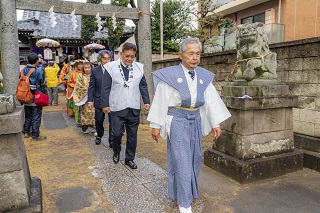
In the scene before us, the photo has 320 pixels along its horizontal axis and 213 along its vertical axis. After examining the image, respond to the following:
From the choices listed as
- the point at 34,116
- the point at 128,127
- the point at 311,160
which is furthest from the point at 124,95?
the point at 311,160

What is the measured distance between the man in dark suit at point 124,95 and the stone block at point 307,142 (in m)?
2.88

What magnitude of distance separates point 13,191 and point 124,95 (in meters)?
2.09

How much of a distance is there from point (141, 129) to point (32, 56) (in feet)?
11.1

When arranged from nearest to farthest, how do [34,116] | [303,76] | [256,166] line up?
1. [256,166]
2. [303,76]
3. [34,116]

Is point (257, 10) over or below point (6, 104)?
over

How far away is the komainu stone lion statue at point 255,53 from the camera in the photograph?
406 centimetres

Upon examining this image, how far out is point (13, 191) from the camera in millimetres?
2645

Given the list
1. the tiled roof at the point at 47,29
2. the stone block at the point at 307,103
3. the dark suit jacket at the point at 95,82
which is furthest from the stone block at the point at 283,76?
the tiled roof at the point at 47,29

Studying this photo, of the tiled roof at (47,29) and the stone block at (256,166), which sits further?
the tiled roof at (47,29)

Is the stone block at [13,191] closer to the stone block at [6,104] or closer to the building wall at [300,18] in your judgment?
the stone block at [6,104]

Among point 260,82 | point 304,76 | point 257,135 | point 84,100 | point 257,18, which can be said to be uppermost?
point 257,18

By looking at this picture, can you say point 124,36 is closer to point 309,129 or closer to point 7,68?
point 7,68

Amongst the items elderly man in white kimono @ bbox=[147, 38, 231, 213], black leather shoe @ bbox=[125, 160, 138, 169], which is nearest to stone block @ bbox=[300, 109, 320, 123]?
elderly man in white kimono @ bbox=[147, 38, 231, 213]

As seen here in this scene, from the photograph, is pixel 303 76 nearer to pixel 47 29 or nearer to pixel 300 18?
pixel 300 18
